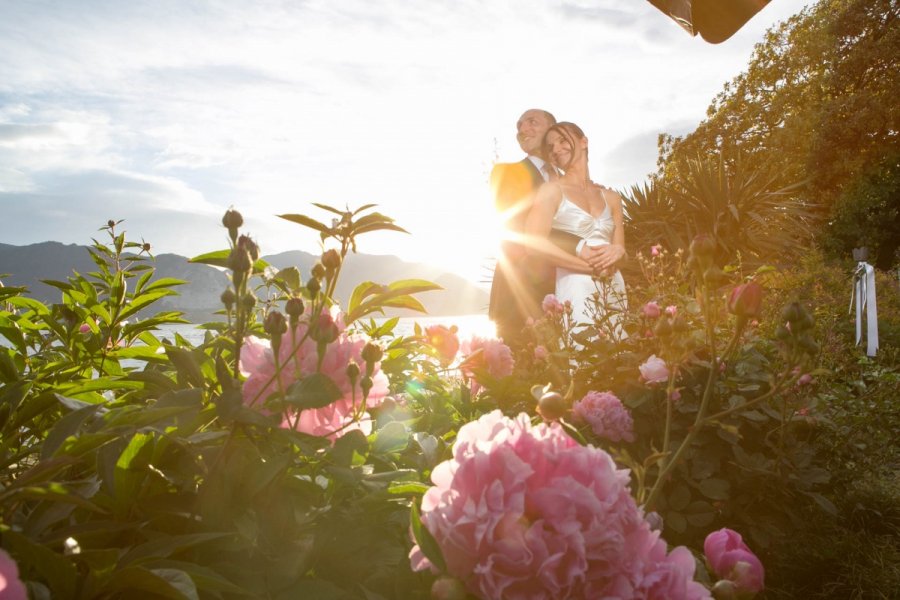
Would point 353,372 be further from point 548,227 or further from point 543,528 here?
point 548,227

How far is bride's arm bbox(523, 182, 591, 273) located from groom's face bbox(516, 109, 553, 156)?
1.52ft

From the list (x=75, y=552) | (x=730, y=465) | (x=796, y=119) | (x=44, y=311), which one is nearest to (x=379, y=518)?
(x=75, y=552)

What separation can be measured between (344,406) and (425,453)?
14 cm

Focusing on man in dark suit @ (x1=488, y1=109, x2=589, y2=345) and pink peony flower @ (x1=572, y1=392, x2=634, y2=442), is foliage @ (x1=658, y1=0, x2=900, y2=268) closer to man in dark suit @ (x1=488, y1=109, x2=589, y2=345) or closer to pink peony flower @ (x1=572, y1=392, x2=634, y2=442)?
man in dark suit @ (x1=488, y1=109, x2=589, y2=345)

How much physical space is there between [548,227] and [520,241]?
22cm

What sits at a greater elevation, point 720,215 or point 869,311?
point 720,215

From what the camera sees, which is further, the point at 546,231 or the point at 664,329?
the point at 546,231

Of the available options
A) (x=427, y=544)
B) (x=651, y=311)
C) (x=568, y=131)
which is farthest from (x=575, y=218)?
(x=427, y=544)

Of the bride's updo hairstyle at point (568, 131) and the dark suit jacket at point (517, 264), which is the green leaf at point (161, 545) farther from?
the bride's updo hairstyle at point (568, 131)

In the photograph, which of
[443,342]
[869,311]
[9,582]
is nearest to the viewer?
[9,582]

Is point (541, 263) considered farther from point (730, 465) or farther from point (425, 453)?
point (425, 453)

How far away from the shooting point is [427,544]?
0.53 m


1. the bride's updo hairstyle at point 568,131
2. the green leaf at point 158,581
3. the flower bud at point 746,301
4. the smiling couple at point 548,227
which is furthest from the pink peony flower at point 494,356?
the bride's updo hairstyle at point 568,131

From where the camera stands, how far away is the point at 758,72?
18359mm
